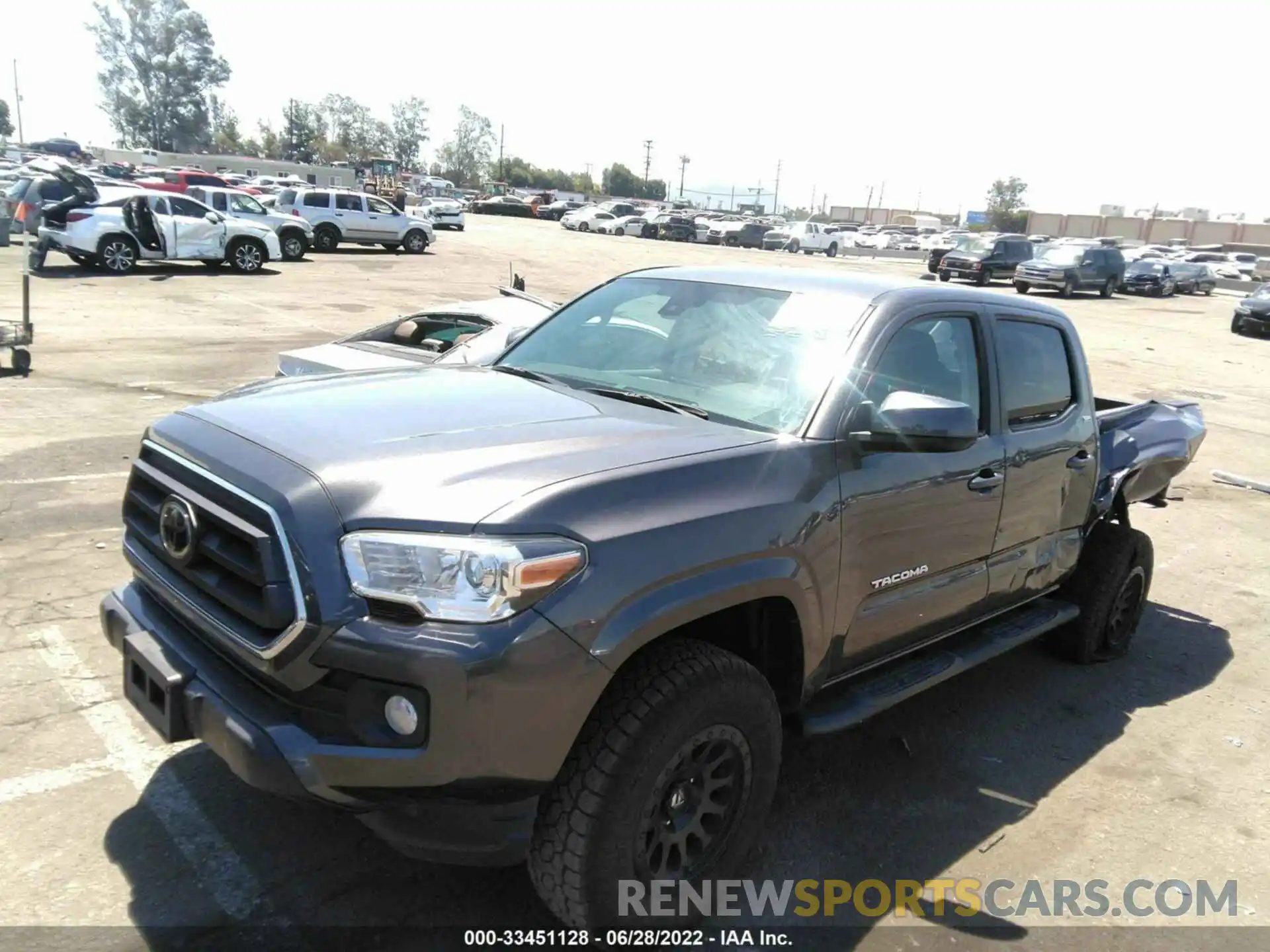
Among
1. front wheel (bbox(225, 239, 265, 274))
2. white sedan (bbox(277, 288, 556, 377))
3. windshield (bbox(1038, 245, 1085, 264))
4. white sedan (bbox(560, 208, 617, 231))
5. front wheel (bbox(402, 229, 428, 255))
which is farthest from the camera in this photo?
white sedan (bbox(560, 208, 617, 231))

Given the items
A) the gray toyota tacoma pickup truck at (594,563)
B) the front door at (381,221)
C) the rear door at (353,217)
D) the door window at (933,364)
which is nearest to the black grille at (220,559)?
the gray toyota tacoma pickup truck at (594,563)

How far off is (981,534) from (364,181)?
79254 millimetres

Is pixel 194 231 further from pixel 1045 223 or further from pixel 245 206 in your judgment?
pixel 1045 223

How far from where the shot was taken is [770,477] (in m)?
2.91

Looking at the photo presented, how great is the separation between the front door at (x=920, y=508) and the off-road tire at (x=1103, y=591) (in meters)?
1.32

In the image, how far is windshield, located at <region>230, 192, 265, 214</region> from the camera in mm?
24016

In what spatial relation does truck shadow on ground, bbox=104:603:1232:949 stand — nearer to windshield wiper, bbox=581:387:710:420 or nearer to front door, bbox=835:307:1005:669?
front door, bbox=835:307:1005:669

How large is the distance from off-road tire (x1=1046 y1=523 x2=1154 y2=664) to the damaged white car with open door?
20136 mm

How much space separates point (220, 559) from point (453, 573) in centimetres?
75

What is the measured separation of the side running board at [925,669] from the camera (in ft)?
10.9

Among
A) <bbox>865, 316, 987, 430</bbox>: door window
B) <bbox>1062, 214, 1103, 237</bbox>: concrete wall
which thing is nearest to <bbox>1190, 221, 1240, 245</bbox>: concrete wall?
<bbox>1062, 214, 1103, 237</bbox>: concrete wall

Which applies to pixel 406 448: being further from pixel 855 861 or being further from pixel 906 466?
pixel 855 861

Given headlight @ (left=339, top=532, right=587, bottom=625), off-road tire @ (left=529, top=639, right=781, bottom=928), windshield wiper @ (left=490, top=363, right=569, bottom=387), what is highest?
windshield wiper @ (left=490, top=363, right=569, bottom=387)

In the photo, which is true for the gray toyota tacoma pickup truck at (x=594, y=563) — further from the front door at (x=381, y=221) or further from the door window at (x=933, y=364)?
the front door at (x=381, y=221)
